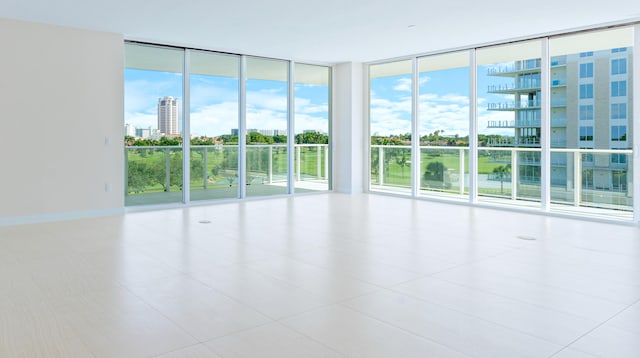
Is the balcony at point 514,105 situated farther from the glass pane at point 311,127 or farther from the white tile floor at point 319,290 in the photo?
the glass pane at point 311,127

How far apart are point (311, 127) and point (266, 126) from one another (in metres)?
1.11

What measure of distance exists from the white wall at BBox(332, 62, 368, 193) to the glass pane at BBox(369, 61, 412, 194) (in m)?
0.21

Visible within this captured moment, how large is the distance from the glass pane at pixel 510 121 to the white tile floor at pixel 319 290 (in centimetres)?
170

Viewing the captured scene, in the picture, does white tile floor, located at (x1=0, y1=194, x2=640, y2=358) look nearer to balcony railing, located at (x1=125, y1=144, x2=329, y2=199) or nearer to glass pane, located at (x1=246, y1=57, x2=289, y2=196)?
balcony railing, located at (x1=125, y1=144, x2=329, y2=199)

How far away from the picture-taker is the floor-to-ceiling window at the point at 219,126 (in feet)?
25.5

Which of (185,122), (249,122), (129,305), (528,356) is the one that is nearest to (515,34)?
(249,122)

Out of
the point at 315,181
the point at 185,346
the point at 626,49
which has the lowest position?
the point at 185,346

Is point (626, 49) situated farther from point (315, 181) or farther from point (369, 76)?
point (315, 181)

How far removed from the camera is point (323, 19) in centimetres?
629

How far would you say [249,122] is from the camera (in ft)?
29.2

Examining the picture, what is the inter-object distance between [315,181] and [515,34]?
4670 millimetres

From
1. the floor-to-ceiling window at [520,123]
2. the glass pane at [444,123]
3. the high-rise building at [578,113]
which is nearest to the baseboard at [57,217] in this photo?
the floor-to-ceiling window at [520,123]

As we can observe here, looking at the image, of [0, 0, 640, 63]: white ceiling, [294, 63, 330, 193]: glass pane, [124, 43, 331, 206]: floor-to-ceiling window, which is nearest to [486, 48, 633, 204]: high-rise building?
[0, 0, 640, 63]: white ceiling

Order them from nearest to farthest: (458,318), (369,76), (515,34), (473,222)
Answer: (458,318)
(473,222)
(515,34)
(369,76)
